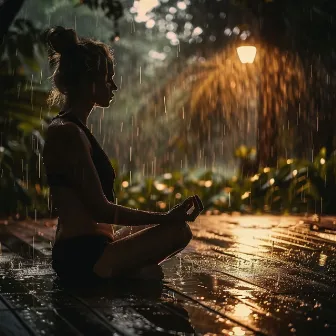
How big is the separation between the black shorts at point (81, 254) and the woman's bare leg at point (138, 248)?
3 centimetres

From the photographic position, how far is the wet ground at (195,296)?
3.44 meters

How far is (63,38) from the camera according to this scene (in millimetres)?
4414

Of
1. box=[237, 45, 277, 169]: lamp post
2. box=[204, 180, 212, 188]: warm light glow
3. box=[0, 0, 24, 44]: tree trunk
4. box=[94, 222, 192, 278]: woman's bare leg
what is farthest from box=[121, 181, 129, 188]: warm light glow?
box=[94, 222, 192, 278]: woman's bare leg

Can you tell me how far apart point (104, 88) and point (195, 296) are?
1.17m

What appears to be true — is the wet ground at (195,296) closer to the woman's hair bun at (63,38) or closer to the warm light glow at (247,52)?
the woman's hair bun at (63,38)

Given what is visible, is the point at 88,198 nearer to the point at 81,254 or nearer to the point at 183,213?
the point at 81,254

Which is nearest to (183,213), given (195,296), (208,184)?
(195,296)

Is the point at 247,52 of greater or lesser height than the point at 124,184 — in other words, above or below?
above

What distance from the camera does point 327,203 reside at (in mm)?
11016

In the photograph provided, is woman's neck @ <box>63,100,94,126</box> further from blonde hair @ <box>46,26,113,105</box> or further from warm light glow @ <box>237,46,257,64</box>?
warm light glow @ <box>237,46,257,64</box>

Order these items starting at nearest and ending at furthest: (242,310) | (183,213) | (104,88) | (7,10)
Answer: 1. (242,310)
2. (183,213)
3. (104,88)
4. (7,10)

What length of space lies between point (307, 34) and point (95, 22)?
2292 centimetres

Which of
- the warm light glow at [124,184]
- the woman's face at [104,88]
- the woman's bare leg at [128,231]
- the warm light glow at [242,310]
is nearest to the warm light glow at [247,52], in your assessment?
the warm light glow at [124,184]

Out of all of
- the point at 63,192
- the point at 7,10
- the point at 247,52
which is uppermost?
the point at 247,52
